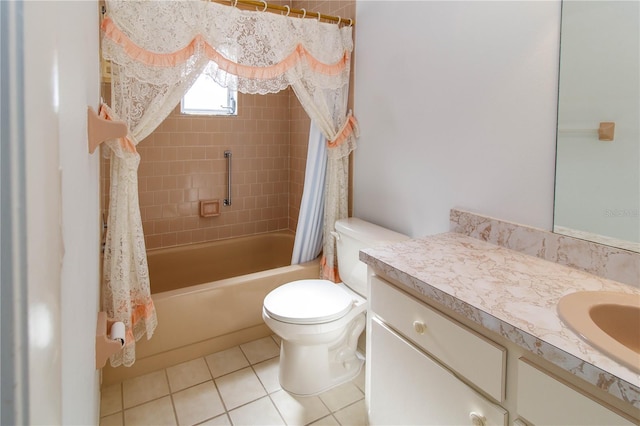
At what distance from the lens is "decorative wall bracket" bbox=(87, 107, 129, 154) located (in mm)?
969

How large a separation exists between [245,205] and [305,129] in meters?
0.82

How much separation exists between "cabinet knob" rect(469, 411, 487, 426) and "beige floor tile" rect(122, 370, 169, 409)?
1570mm

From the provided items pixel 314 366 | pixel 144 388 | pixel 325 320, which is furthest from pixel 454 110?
pixel 144 388

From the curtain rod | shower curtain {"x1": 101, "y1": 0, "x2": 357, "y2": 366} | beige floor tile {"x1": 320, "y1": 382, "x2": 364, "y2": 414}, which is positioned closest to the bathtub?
shower curtain {"x1": 101, "y1": 0, "x2": 357, "y2": 366}

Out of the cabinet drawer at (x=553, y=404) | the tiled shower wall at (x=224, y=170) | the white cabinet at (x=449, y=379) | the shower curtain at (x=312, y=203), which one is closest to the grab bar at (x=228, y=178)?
the tiled shower wall at (x=224, y=170)

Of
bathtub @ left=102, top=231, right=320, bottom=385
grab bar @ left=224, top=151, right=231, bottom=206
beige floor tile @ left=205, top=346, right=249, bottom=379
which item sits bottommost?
beige floor tile @ left=205, top=346, right=249, bottom=379

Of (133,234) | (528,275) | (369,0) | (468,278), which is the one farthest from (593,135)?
(133,234)

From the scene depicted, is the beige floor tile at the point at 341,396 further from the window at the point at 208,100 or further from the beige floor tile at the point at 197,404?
the window at the point at 208,100

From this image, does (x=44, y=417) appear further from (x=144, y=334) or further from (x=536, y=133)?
(x=144, y=334)

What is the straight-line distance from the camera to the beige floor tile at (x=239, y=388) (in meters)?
2.02

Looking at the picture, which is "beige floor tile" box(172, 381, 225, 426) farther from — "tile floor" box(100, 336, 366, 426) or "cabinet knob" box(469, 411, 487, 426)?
"cabinet knob" box(469, 411, 487, 426)

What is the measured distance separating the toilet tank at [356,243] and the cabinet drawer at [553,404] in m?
1.07

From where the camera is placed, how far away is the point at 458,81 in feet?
5.98

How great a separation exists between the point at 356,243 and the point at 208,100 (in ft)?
5.92
